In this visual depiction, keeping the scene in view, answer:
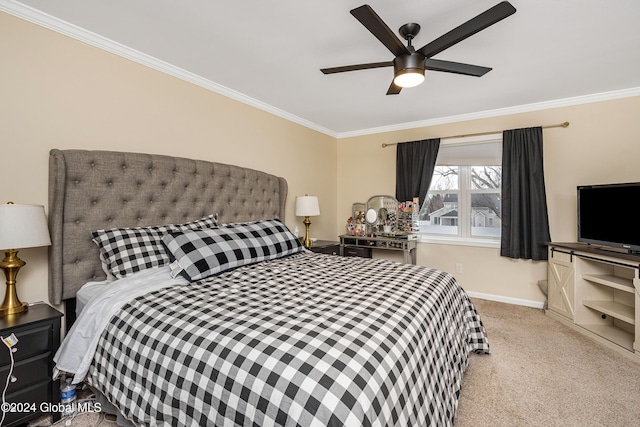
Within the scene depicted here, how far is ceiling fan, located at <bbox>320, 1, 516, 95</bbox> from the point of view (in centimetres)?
146

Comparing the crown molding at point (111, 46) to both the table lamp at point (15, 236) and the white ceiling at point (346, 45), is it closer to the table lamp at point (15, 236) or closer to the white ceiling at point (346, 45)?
the white ceiling at point (346, 45)

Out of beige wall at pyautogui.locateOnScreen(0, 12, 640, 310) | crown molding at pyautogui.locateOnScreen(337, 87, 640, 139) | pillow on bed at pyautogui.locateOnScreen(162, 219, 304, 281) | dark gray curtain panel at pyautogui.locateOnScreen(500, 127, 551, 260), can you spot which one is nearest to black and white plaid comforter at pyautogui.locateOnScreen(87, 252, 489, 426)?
pillow on bed at pyautogui.locateOnScreen(162, 219, 304, 281)

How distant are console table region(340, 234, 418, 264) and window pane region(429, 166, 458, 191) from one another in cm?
79

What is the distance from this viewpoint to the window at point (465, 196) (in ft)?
12.4

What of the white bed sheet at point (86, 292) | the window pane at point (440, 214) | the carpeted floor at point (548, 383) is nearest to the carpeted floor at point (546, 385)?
the carpeted floor at point (548, 383)

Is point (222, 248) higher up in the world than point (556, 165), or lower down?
lower down

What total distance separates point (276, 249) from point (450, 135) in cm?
287

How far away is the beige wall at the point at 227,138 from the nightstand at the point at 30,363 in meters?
0.44

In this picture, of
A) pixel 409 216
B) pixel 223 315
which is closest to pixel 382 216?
pixel 409 216

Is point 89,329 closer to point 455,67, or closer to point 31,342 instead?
point 31,342

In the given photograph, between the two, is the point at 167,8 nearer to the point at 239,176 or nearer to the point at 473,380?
the point at 239,176

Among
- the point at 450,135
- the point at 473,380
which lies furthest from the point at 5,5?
the point at 450,135

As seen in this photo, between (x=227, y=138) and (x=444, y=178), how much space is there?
289cm

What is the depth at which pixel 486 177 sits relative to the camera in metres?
3.80
